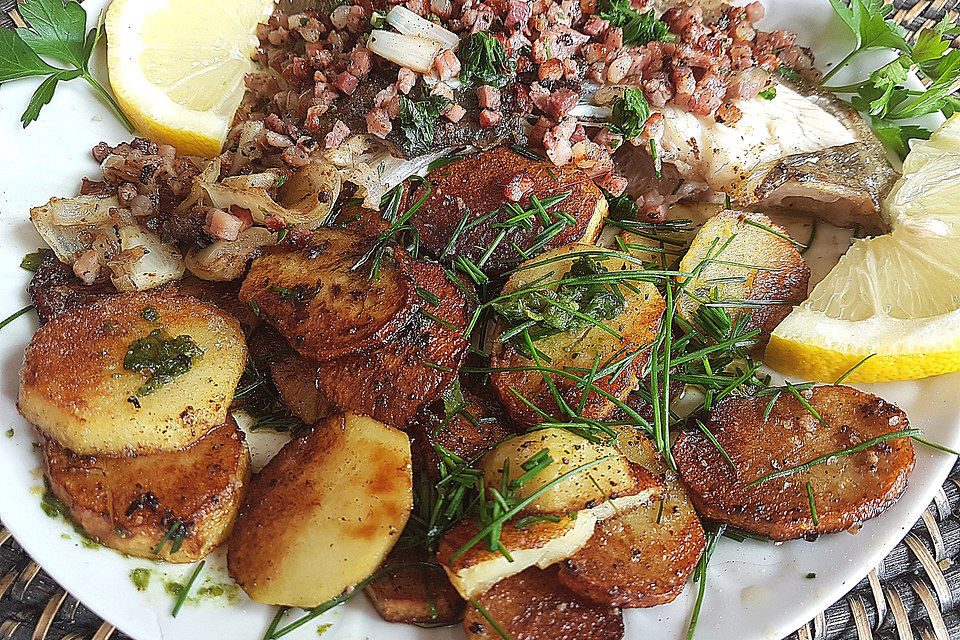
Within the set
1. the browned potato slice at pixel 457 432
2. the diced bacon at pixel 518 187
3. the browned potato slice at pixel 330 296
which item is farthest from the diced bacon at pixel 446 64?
the browned potato slice at pixel 457 432

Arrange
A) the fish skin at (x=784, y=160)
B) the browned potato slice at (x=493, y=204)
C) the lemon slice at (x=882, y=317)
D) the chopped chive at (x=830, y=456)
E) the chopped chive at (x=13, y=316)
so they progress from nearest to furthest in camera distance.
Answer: the chopped chive at (x=830, y=456) < the lemon slice at (x=882, y=317) < the chopped chive at (x=13, y=316) < the browned potato slice at (x=493, y=204) < the fish skin at (x=784, y=160)

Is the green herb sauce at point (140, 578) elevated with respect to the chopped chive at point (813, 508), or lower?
lower

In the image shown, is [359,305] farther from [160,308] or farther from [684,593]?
[684,593]

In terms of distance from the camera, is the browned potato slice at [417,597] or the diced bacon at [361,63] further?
the diced bacon at [361,63]

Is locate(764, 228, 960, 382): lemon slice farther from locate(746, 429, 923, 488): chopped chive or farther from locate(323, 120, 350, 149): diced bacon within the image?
locate(323, 120, 350, 149): diced bacon

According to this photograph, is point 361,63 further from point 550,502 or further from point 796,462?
point 796,462

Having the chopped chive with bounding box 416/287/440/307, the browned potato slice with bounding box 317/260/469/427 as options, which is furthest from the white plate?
the chopped chive with bounding box 416/287/440/307

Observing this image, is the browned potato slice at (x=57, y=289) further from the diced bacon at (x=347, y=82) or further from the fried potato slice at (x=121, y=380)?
the diced bacon at (x=347, y=82)
